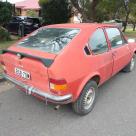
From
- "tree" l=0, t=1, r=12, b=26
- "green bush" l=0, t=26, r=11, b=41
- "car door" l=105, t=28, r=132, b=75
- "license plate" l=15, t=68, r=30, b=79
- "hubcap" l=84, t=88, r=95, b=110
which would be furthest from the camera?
"green bush" l=0, t=26, r=11, b=41

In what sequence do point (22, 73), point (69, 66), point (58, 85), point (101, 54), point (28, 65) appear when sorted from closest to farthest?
point (58, 85), point (69, 66), point (28, 65), point (22, 73), point (101, 54)

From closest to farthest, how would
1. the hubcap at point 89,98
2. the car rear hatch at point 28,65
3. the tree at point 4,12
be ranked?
the car rear hatch at point 28,65, the hubcap at point 89,98, the tree at point 4,12

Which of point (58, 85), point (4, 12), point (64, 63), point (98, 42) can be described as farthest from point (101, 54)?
point (4, 12)

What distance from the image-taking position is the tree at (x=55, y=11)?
56.6ft

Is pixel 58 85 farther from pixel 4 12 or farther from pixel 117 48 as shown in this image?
pixel 4 12

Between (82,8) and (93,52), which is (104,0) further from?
(93,52)

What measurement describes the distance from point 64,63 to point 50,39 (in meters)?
0.87

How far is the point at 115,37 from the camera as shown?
5117mm

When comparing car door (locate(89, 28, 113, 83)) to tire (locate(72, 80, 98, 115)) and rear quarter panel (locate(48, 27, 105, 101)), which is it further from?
tire (locate(72, 80, 98, 115))

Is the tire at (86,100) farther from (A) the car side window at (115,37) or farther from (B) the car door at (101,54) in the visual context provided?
(A) the car side window at (115,37)

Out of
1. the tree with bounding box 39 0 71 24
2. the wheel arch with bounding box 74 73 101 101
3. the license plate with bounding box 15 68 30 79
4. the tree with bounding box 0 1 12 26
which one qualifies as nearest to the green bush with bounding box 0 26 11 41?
the tree with bounding box 0 1 12 26

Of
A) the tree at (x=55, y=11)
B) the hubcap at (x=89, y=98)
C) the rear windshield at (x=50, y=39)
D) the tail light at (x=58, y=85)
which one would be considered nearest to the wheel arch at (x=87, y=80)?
the hubcap at (x=89, y=98)

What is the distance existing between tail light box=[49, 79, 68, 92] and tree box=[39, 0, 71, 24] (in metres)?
14.6

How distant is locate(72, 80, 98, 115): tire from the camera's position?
3.77 meters
